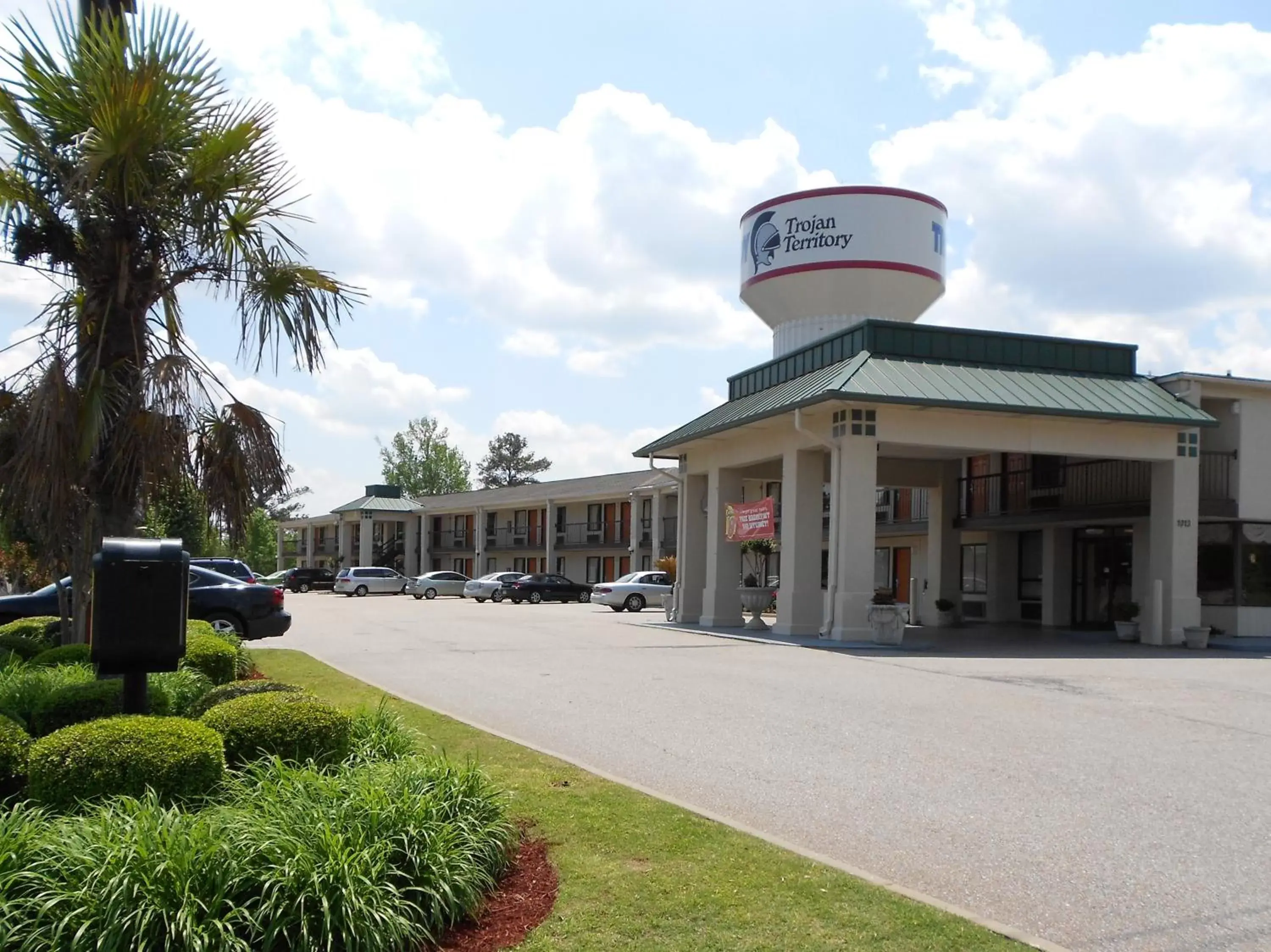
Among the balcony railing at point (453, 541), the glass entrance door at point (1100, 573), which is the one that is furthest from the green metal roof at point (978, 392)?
the balcony railing at point (453, 541)

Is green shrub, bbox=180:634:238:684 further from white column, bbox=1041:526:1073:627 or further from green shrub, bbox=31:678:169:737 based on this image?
white column, bbox=1041:526:1073:627

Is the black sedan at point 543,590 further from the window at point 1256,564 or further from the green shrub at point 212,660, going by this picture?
the green shrub at point 212,660

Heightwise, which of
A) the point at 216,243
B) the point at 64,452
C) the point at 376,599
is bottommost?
the point at 376,599

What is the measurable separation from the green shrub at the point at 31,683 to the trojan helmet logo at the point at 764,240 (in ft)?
68.9

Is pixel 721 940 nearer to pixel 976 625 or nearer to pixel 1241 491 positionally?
pixel 1241 491

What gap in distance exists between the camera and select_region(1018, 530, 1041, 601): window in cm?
3119

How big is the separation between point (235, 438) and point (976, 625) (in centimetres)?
2393

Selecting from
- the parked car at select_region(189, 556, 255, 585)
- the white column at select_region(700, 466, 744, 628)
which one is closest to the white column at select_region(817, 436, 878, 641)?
the white column at select_region(700, 466, 744, 628)

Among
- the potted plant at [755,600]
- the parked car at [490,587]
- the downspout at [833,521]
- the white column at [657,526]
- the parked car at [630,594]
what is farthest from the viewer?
the white column at [657,526]

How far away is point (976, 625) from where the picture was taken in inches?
1170

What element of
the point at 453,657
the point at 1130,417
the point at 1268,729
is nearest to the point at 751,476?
the point at 1130,417

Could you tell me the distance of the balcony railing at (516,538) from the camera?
61.5m

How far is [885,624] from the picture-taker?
2106cm

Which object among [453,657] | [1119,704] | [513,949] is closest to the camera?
[513,949]
